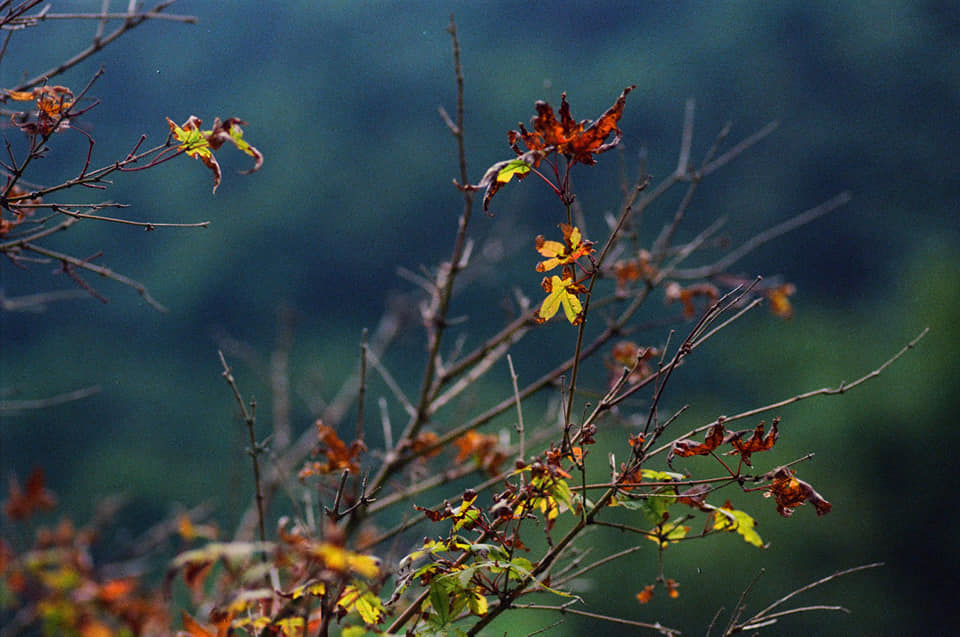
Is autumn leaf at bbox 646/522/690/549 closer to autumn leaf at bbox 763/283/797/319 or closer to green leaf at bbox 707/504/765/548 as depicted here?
green leaf at bbox 707/504/765/548

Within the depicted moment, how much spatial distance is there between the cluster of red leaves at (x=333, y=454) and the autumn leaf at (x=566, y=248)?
0.56 metres

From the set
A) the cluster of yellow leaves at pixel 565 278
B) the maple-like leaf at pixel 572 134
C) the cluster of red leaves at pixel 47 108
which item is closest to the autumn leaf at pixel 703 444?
the cluster of yellow leaves at pixel 565 278

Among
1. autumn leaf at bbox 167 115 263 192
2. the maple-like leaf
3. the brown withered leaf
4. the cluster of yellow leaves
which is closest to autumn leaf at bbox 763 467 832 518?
the brown withered leaf

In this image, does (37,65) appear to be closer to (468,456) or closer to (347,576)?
(468,456)

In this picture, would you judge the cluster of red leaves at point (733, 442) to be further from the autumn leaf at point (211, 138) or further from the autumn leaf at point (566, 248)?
the autumn leaf at point (211, 138)

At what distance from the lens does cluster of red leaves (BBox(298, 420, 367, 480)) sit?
1158mm

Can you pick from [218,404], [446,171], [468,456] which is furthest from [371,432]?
[468,456]

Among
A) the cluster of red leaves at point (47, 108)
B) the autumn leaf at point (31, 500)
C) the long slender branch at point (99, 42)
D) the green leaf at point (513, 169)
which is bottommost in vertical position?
the autumn leaf at point (31, 500)

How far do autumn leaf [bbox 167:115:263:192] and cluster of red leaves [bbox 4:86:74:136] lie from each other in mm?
123

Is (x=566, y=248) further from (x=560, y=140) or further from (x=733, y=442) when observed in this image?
(x=733, y=442)

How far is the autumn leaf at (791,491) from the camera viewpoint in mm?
675

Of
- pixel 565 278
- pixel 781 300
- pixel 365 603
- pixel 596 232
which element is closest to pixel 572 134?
pixel 565 278

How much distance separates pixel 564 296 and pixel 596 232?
5.68 m

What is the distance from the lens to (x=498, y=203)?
421cm
